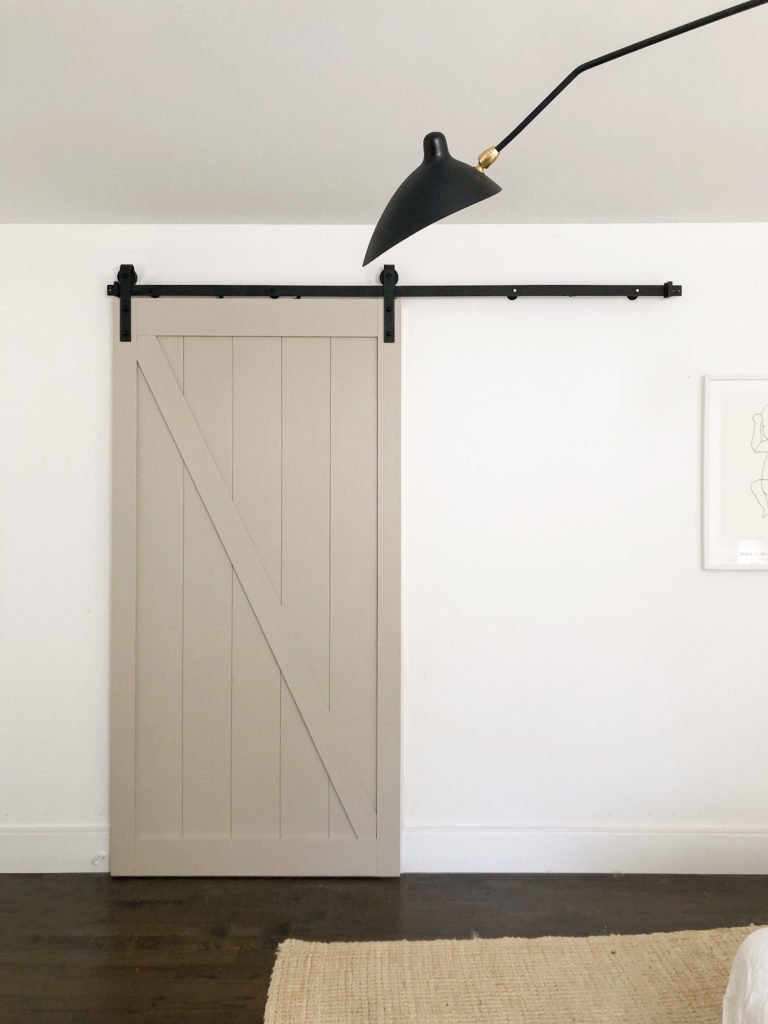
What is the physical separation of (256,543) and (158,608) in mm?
472

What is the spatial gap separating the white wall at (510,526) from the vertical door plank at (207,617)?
1.13ft

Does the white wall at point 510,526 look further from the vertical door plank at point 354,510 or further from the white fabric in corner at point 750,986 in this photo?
the white fabric in corner at point 750,986

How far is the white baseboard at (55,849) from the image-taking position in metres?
2.90

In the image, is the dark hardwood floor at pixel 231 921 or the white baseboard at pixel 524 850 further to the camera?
→ the white baseboard at pixel 524 850

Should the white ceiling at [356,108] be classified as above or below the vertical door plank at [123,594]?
above

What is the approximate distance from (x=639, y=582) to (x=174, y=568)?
1887mm

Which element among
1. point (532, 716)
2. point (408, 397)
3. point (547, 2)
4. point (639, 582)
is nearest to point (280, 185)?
point (408, 397)

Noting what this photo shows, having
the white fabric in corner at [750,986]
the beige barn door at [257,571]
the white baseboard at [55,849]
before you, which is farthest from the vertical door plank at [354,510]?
the white fabric in corner at [750,986]

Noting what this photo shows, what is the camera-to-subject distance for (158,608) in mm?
2902

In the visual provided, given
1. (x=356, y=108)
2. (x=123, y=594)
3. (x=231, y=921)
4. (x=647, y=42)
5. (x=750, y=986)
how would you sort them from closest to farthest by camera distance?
(x=647, y=42) → (x=750, y=986) → (x=356, y=108) → (x=231, y=921) → (x=123, y=594)

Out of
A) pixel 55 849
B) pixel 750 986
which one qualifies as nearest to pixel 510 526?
→ pixel 750 986

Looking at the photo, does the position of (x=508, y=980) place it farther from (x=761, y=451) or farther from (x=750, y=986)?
(x=761, y=451)

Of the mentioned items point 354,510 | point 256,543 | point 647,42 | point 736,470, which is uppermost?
point 647,42

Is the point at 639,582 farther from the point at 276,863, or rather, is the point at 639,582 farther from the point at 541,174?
the point at 276,863
